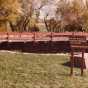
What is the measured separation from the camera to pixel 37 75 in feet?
51.1

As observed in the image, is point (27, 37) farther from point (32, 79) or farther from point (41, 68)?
point (32, 79)

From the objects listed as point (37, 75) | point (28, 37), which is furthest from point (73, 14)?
point (37, 75)

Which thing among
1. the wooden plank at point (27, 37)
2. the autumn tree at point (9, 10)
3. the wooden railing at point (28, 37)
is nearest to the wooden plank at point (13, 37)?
the wooden railing at point (28, 37)

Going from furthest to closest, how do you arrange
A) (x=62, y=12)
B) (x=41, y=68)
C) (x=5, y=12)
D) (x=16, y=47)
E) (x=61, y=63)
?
(x=62, y=12) < (x=5, y=12) < (x=16, y=47) < (x=61, y=63) < (x=41, y=68)

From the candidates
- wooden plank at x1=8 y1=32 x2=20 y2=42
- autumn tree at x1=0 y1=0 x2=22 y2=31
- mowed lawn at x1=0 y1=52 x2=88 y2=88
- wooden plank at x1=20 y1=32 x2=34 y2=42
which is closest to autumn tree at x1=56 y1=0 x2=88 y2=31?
autumn tree at x1=0 y1=0 x2=22 y2=31

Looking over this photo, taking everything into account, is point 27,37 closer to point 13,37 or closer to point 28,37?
point 28,37

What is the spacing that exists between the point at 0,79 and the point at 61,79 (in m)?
2.53

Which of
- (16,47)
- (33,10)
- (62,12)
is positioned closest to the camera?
(16,47)

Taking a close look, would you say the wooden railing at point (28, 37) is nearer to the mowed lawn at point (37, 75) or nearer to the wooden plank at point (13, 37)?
the wooden plank at point (13, 37)

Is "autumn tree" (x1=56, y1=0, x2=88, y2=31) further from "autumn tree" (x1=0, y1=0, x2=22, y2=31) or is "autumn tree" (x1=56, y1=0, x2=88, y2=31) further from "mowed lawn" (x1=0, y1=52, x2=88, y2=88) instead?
"mowed lawn" (x1=0, y1=52, x2=88, y2=88)

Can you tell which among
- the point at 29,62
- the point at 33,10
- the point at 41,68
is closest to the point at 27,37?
the point at 29,62

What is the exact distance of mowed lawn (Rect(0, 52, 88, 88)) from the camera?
45.0 feet

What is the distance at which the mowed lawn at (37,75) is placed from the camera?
13702 mm

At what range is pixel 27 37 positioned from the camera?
34500mm
